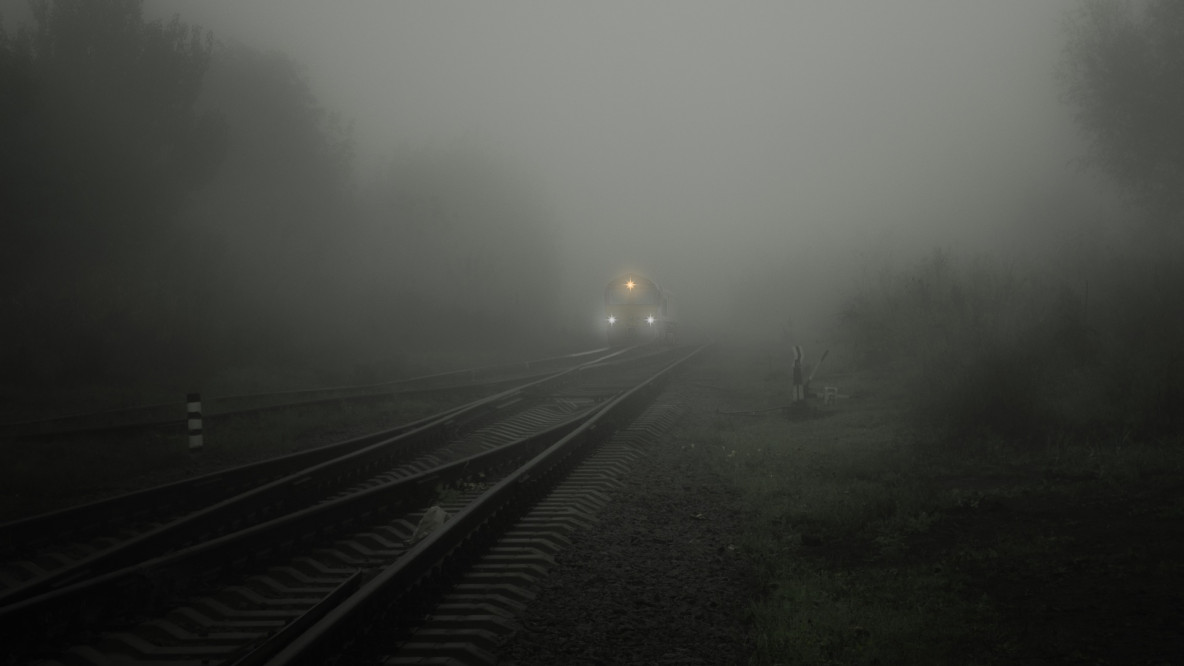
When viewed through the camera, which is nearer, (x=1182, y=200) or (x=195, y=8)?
(x=1182, y=200)

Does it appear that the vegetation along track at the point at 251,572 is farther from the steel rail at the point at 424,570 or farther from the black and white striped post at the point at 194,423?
the black and white striped post at the point at 194,423

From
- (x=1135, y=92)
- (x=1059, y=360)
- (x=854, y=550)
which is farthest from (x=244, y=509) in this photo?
(x=1135, y=92)

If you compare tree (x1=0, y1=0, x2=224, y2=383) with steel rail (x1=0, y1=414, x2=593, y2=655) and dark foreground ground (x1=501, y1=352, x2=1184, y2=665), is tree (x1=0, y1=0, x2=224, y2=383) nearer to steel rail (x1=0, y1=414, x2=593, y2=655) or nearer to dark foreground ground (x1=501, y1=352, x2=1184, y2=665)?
steel rail (x1=0, y1=414, x2=593, y2=655)

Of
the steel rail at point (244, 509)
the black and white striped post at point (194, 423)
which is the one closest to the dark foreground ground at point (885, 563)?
the steel rail at point (244, 509)

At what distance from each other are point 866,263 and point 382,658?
3314 cm

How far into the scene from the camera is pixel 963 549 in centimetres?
630

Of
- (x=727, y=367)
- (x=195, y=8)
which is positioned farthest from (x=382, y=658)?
(x=195, y=8)

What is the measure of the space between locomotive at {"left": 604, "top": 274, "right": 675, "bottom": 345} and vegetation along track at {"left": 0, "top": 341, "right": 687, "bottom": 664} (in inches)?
1052

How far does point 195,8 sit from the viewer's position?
2945cm

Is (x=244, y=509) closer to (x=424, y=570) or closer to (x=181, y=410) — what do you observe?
(x=424, y=570)

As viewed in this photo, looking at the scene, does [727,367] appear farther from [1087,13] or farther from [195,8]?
[195,8]

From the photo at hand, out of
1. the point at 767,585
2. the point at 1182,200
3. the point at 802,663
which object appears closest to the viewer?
the point at 802,663

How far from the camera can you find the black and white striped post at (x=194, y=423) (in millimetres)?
11414

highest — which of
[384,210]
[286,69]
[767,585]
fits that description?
[286,69]
